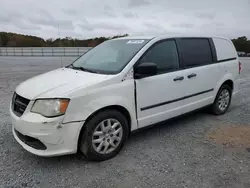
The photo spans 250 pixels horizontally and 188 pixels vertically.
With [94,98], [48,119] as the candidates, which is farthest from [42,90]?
[94,98]

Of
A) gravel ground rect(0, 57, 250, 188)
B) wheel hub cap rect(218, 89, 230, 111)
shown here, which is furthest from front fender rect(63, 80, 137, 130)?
wheel hub cap rect(218, 89, 230, 111)

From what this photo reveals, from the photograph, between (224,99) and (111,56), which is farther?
(224,99)

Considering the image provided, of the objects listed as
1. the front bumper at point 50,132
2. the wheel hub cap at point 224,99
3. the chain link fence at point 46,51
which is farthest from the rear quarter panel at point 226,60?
the chain link fence at point 46,51

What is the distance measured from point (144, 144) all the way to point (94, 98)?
1215mm

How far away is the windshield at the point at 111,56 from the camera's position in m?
3.22

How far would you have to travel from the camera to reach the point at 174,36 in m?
Result: 3.81

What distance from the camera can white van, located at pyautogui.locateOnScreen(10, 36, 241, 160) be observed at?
2.60 metres

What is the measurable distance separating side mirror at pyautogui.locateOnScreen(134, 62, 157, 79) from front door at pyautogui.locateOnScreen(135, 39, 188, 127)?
84mm

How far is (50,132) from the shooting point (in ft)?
8.36

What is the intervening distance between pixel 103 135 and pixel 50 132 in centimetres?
68

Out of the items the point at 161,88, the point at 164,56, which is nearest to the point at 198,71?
the point at 164,56

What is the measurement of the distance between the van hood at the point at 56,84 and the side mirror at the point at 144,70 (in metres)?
0.46

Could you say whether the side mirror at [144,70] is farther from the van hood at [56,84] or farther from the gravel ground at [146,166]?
the gravel ground at [146,166]

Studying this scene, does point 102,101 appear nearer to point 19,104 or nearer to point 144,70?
point 144,70
